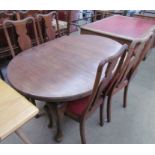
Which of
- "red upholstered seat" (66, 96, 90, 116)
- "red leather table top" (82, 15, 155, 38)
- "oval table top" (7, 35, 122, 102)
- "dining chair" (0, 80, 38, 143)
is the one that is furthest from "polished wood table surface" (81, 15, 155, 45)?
"dining chair" (0, 80, 38, 143)

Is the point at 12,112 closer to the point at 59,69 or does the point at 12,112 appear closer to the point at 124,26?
the point at 59,69

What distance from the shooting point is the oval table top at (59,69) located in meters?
1.08

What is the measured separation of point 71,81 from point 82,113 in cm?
28

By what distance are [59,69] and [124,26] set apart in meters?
1.62

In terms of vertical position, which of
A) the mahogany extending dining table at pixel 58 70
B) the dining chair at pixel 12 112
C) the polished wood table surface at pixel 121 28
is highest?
the dining chair at pixel 12 112

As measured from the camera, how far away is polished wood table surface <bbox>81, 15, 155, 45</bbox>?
213 cm

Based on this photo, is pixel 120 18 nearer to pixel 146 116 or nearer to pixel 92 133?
pixel 146 116

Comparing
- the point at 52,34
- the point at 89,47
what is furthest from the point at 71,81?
the point at 52,34

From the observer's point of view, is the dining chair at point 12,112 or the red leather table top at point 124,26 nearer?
the dining chair at point 12,112

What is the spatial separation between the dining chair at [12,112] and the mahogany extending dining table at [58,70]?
19 centimetres

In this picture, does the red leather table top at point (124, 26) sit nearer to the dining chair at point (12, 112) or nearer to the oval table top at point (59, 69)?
the oval table top at point (59, 69)

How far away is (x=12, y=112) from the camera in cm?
80

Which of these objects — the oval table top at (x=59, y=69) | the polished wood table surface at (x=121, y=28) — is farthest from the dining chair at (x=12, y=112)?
the polished wood table surface at (x=121, y=28)

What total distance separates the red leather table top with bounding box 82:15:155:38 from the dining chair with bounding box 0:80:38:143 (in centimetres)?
168
